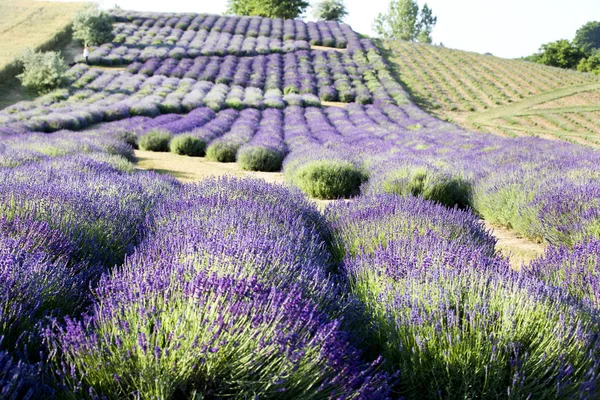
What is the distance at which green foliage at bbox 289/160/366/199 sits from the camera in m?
7.79

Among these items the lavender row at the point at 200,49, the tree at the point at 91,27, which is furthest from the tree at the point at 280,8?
the tree at the point at 91,27

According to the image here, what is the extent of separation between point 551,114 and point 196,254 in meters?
25.7

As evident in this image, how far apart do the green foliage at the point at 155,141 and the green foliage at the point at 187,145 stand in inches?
20.3

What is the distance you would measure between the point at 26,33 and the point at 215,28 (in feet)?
38.8

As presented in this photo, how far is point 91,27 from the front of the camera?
28.5 meters

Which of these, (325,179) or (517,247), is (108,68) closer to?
(325,179)

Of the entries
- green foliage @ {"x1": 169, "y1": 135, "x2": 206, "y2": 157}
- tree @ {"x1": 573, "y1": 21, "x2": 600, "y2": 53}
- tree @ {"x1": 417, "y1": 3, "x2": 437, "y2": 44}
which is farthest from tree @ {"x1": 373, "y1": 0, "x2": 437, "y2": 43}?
green foliage @ {"x1": 169, "y1": 135, "x2": 206, "y2": 157}

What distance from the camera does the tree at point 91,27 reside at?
93.5 feet

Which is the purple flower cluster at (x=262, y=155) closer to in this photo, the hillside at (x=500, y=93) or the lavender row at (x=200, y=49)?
the hillside at (x=500, y=93)

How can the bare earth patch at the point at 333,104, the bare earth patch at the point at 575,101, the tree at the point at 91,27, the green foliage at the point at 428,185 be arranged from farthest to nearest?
the tree at the point at 91,27 → the bare earth patch at the point at 575,101 → the bare earth patch at the point at 333,104 → the green foliage at the point at 428,185

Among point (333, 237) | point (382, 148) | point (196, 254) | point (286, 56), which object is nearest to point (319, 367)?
point (196, 254)

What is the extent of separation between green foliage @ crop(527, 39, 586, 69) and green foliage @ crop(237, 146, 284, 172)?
41945 millimetres

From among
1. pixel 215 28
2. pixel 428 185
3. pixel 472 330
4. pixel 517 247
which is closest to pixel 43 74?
pixel 215 28

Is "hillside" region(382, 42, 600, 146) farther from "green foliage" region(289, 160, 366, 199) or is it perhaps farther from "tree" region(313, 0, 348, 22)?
"green foliage" region(289, 160, 366, 199)
